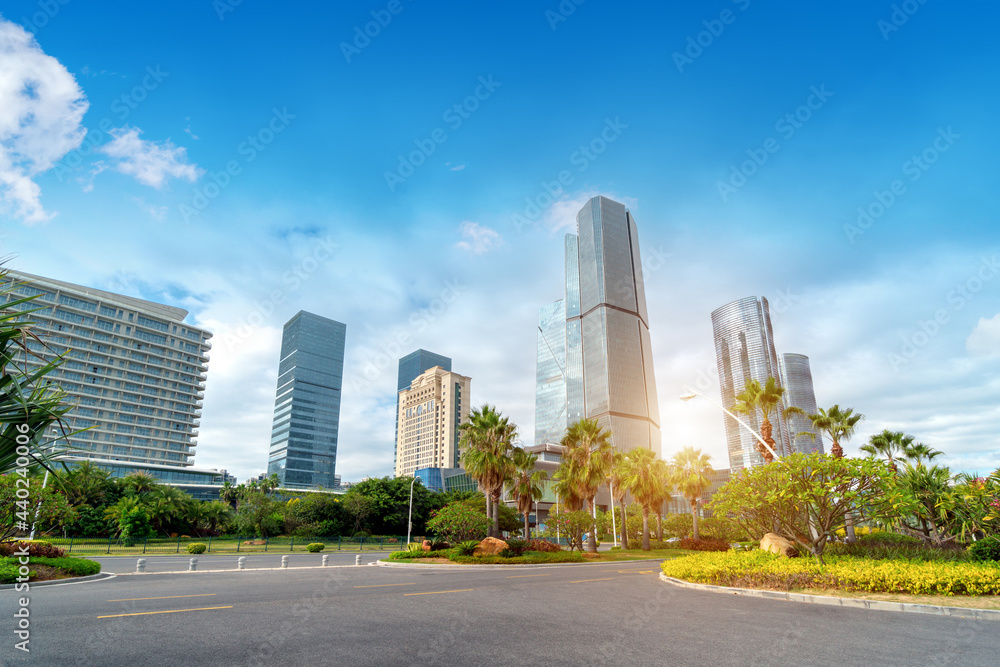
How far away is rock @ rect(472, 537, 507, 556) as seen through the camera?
31859 mm

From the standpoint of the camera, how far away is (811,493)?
61.0 ft

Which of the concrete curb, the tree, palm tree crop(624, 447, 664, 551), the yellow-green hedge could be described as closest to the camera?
the concrete curb

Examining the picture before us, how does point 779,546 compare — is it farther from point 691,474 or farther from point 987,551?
point 691,474

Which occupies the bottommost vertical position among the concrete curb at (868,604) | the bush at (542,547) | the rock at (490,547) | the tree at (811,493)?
the bush at (542,547)

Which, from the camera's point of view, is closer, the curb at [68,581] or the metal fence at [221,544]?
the curb at [68,581]

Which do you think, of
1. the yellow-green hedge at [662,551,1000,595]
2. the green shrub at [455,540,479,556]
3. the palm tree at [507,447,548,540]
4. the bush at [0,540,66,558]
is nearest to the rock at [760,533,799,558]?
the yellow-green hedge at [662,551,1000,595]

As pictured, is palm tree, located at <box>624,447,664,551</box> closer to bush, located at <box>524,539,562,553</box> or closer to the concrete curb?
bush, located at <box>524,539,562,553</box>

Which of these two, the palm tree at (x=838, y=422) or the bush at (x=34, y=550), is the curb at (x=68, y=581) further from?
the palm tree at (x=838, y=422)

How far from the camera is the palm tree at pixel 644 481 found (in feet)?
159

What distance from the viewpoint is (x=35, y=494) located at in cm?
2530

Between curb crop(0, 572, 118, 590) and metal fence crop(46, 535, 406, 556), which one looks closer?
curb crop(0, 572, 118, 590)

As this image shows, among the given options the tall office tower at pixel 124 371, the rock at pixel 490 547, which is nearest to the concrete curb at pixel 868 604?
the rock at pixel 490 547

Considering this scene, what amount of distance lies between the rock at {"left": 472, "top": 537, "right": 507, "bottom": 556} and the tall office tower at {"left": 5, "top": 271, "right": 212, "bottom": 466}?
117387mm

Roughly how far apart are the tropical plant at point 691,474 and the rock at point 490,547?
25.8m
